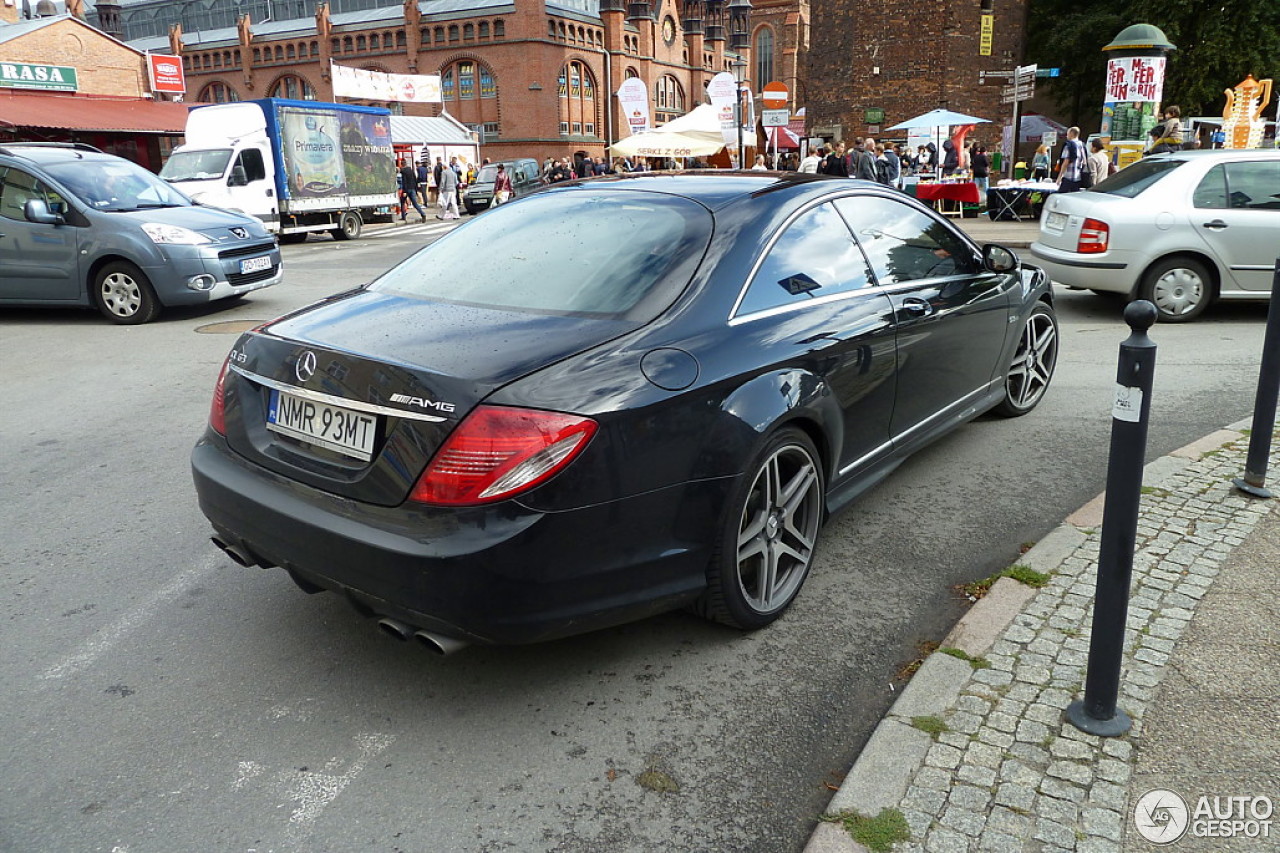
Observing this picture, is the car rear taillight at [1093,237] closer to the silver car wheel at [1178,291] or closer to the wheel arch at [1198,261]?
the wheel arch at [1198,261]

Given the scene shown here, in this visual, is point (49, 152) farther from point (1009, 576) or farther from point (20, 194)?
point (1009, 576)

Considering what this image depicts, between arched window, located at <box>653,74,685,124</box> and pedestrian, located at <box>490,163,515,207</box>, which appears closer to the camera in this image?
pedestrian, located at <box>490,163,515,207</box>

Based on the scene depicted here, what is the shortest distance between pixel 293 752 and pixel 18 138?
35.8 m

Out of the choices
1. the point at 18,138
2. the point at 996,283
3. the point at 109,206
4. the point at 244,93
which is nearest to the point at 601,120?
the point at 244,93

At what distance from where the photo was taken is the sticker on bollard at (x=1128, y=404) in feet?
8.21

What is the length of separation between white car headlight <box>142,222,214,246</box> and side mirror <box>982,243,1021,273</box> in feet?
27.1

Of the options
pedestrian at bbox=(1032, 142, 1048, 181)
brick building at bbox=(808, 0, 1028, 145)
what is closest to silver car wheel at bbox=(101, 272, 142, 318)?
pedestrian at bbox=(1032, 142, 1048, 181)

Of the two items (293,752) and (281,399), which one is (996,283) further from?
(293,752)

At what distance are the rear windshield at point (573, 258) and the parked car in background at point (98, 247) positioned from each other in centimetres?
711

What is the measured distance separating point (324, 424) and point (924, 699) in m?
2.00

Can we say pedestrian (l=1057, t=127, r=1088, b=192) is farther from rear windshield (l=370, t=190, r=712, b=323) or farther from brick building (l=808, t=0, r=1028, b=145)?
brick building (l=808, t=0, r=1028, b=145)

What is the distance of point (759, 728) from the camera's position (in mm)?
2934

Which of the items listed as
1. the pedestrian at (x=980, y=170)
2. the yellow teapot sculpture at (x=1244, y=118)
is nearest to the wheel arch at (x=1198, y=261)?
the pedestrian at (x=980, y=170)

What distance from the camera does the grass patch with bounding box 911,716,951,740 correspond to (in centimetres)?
277
